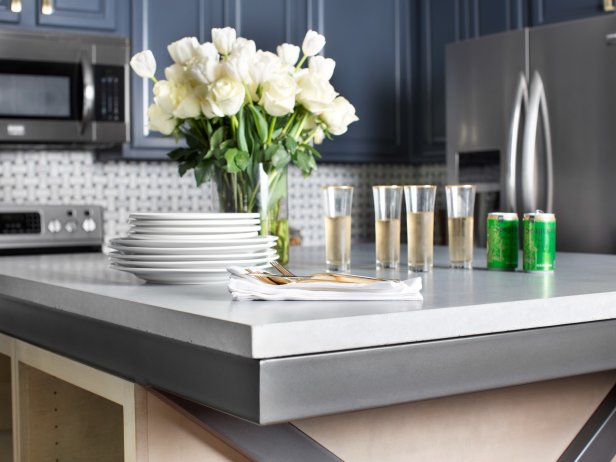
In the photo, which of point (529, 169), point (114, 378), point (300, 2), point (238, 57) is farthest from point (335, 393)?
point (300, 2)

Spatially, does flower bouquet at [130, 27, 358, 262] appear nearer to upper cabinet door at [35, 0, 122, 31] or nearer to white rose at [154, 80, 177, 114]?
white rose at [154, 80, 177, 114]

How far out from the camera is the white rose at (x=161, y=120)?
5.81 ft

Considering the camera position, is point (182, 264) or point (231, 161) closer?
point (182, 264)

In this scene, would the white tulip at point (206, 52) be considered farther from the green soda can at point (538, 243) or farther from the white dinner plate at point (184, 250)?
the green soda can at point (538, 243)

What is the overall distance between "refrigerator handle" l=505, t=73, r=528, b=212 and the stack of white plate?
2.02m

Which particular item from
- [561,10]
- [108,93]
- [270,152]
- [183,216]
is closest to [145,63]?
[270,152]

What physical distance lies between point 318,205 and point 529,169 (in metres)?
1.12

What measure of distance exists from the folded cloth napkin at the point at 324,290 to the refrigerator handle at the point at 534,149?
2181mm

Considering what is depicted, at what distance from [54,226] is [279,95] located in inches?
68.3

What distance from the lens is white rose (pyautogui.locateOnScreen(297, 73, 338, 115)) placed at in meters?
1.73

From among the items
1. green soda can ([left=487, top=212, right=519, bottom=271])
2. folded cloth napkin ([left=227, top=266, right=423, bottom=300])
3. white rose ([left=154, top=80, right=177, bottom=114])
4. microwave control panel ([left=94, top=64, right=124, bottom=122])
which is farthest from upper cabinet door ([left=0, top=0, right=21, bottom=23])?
folded cloth napkin ([left=227, top=266, right=423, bottom=300])

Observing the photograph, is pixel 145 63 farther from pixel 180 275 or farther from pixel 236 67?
pixel 180 275

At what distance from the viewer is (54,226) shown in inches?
125

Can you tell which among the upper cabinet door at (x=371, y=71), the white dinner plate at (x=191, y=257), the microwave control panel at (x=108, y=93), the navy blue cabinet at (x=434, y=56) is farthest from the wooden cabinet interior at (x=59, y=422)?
the navy blue cabinet at (x=434, y=56)
